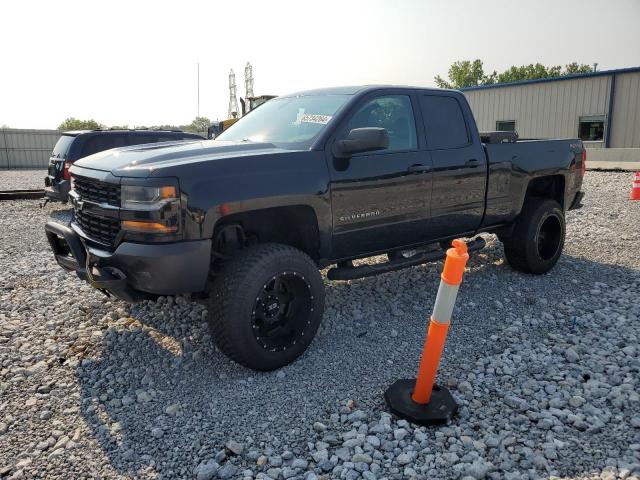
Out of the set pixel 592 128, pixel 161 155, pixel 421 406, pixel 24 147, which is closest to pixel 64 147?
pixel 161 155

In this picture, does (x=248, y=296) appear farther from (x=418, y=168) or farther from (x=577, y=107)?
(x=577, y=107)

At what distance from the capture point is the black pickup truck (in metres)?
3.20

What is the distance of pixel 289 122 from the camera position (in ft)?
14.2

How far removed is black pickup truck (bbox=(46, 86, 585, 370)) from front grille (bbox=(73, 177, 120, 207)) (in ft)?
0.05

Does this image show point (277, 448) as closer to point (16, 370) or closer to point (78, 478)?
point (78, 478)

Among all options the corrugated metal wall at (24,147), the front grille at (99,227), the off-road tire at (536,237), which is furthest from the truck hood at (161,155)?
the corrugated metal wall at (24,147)

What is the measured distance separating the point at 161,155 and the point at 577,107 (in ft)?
74.3

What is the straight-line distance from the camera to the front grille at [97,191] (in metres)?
3.34

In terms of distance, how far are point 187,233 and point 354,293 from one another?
7.69 ft

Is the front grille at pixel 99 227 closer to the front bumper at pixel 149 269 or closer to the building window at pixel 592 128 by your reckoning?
the front bumper at pixel 149 269

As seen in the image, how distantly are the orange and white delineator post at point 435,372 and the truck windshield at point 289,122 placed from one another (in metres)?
1.63

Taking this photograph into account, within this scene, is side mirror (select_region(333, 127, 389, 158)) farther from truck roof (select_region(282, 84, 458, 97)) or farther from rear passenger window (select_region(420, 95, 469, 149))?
rear passenger window (select_region(420, 95, 469, 149))

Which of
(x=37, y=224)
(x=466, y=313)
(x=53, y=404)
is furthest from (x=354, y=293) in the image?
(x=37, y=224)

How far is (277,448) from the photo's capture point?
2.75m
